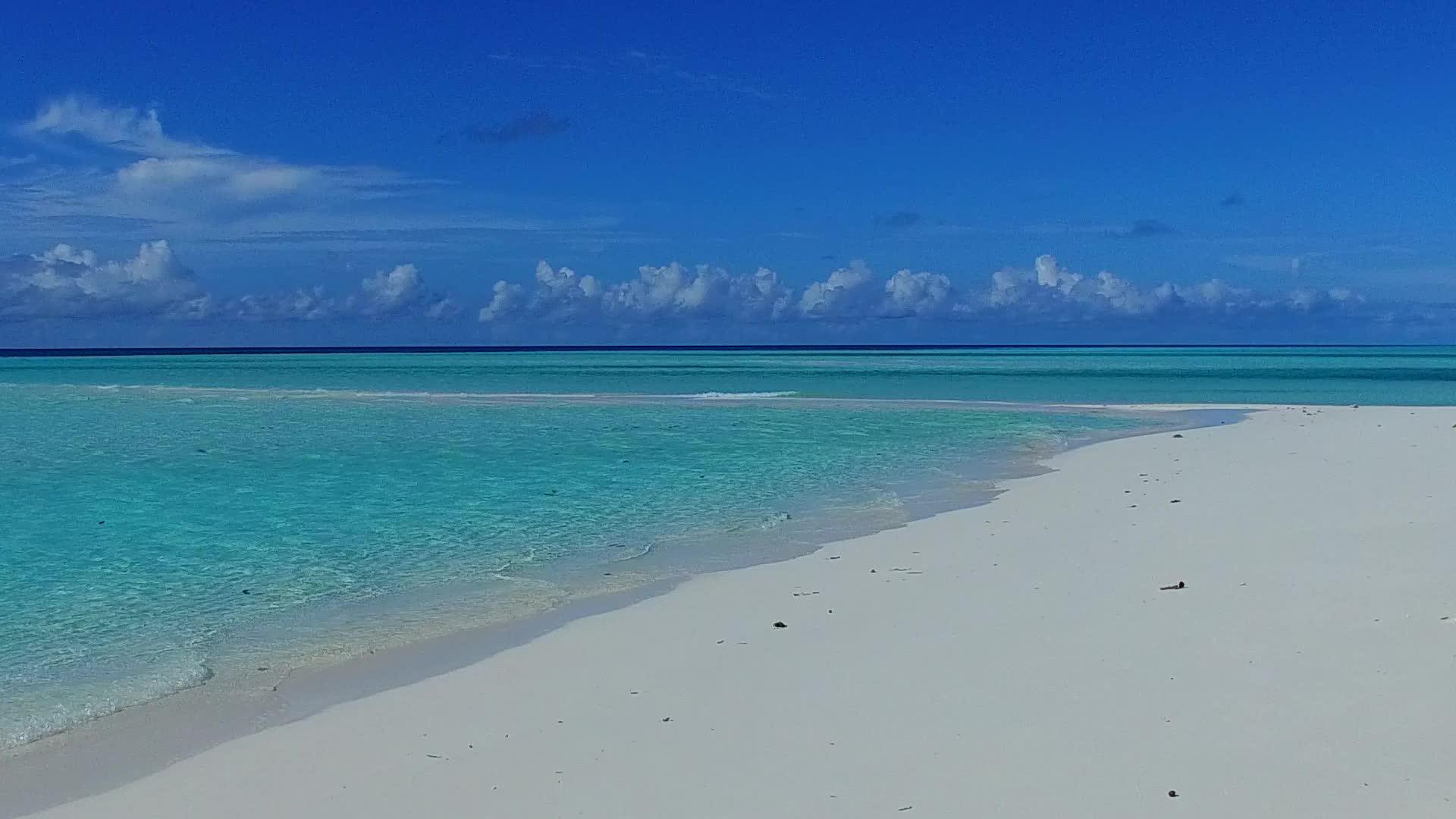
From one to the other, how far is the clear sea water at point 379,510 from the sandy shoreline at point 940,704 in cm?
151

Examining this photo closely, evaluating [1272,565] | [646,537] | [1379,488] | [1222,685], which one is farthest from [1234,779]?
[1379,488]

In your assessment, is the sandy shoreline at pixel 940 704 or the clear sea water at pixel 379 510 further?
the clear sea water at pixel 379 510

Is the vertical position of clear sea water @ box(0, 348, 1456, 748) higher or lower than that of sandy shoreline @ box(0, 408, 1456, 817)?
lower

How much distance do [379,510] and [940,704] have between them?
986cm

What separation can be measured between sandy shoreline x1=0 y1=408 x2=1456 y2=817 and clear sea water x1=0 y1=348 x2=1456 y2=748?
1.51m

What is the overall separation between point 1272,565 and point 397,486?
38.5 feet

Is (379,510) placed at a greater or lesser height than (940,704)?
lesser

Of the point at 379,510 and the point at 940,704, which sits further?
the point at 379,510

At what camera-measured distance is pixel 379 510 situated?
1427cm

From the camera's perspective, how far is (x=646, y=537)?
12164 millimetres

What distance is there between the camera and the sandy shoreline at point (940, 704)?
4938 millimetres

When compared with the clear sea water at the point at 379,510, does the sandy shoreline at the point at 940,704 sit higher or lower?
higher

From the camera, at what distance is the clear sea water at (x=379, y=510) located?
8.13m

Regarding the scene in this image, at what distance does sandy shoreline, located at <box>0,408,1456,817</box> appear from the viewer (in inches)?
194
